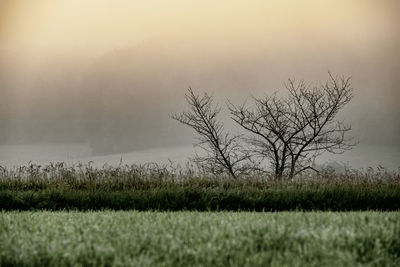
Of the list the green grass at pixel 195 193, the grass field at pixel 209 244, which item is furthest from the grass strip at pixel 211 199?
the grass field at pixel 209 244

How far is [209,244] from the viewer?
14.7 feet

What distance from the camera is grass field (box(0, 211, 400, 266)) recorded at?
431 centimetres

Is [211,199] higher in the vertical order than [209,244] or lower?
higher

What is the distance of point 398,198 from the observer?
36.8 feet

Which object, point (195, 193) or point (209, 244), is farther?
point (195, 193)

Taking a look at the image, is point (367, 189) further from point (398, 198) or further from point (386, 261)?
point (386, 261)

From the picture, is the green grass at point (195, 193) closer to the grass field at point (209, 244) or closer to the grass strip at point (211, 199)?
the grass strip at point (211, 199)

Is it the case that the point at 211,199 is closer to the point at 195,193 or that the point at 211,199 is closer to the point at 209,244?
the point at 195,193

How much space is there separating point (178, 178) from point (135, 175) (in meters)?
1.08

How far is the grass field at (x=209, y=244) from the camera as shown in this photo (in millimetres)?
4309

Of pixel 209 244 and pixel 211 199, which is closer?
pixel 209 244

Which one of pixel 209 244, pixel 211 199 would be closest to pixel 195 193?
pixel 211 199

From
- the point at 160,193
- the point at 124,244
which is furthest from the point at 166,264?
the point at 160,193

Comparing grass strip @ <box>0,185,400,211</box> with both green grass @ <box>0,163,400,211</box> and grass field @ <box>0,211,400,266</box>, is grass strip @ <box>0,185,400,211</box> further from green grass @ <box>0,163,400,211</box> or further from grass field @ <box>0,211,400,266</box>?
grass field @ <box>0,211,400,266</box>
